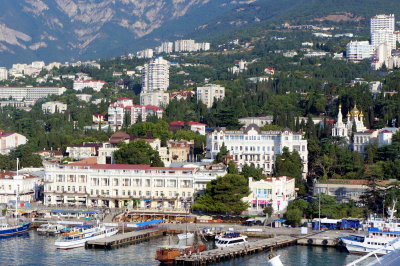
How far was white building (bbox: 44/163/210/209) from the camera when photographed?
57.8 metres

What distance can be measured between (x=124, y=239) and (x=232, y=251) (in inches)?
252

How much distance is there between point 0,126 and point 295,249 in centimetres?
5828

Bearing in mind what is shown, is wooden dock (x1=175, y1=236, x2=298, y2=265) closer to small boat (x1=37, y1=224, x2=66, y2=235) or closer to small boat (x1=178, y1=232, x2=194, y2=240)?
small boat (x1=178, y1=232, x2=194, y2=240)

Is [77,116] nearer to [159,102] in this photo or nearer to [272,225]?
[159,102]

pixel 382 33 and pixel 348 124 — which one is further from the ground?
pixel 382 33

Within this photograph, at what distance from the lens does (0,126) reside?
98.6 m

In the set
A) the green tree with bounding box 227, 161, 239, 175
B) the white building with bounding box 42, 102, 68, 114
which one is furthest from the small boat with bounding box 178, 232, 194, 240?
the white building with bounding box 42, 102, 68, 114

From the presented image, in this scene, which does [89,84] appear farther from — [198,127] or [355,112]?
[355,112]

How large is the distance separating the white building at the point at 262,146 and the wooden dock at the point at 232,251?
1914 centimetres

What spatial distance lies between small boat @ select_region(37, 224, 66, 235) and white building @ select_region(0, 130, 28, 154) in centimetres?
3107

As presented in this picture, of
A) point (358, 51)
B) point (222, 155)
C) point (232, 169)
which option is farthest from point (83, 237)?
point (358, 51)

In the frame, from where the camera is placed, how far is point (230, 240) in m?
46.3

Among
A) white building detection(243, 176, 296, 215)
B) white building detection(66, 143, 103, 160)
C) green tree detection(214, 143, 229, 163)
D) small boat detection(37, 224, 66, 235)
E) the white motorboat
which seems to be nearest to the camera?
the white motorboat

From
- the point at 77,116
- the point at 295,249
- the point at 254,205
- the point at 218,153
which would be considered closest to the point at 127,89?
the point at 77,116
